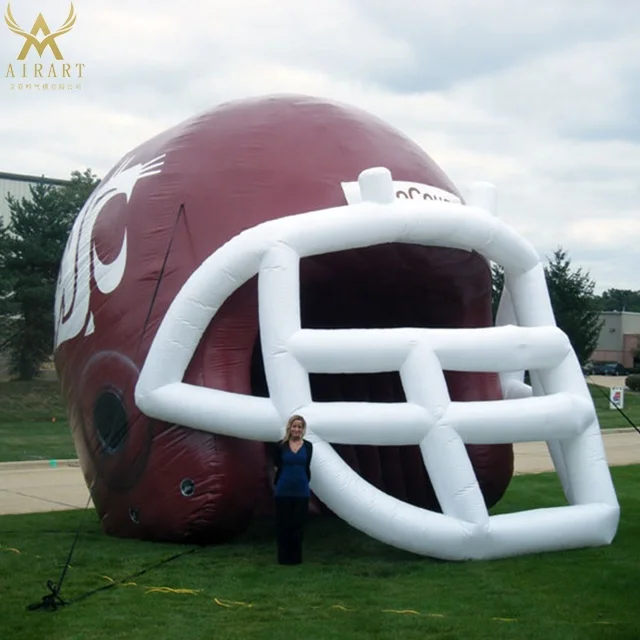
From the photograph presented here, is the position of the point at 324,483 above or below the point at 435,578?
above

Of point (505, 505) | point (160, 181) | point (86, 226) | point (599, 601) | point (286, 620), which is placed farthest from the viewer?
point (505, 505)

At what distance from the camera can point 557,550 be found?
6176mm

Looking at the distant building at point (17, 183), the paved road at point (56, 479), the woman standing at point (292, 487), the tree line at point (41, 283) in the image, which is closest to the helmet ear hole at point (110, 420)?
the woman standing at point (292, 487)

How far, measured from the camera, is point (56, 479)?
11.6 m

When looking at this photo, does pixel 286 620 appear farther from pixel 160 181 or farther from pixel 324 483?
pixel 160 181

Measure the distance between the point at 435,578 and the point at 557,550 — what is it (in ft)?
3.28

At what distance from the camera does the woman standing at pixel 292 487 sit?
18.8 feet

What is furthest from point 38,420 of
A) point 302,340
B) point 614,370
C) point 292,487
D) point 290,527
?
point 614,370

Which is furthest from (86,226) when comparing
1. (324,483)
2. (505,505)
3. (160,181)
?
(505,505)

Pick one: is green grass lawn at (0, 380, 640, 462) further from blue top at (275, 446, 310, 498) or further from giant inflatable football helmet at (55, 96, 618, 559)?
blue top at (275, 446, 310, 498)

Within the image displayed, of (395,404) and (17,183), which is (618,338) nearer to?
(17,183)

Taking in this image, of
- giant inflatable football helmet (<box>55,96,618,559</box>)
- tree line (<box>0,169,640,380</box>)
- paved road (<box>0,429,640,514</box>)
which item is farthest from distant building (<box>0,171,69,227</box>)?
giant inflatable football helmet (<box>55,96,618,559</box>)

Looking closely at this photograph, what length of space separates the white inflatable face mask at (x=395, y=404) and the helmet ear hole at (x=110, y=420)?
35cm

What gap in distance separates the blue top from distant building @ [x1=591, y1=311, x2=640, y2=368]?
50.6 meters
